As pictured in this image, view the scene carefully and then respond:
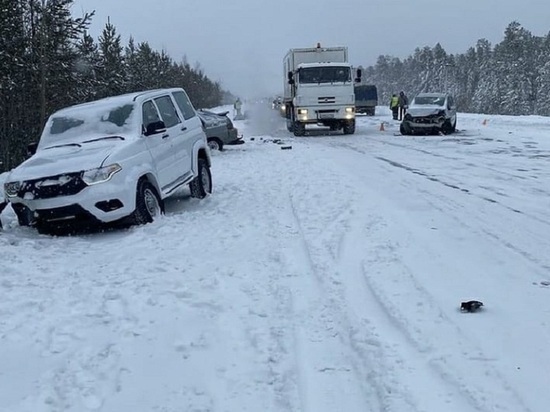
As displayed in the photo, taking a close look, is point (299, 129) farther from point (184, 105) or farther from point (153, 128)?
point (153, 128)

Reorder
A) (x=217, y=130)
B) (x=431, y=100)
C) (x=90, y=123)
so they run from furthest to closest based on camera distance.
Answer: (x=431, y=100) → (x=217, y=130) → (x=90, y=123)

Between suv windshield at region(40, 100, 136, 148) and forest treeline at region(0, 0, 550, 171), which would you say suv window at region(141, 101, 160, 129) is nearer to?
suv windshield at region(40, 100, 136, 148)

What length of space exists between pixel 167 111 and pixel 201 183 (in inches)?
57.2

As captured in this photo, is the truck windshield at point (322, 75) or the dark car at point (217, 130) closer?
the dark car at point (217, 130)

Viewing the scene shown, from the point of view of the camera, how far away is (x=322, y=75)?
24531 mm

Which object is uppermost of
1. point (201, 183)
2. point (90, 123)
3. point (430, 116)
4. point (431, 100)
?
point (90, 123)

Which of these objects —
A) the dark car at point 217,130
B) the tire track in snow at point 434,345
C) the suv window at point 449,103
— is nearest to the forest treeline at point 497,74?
the suv window at point 449,103

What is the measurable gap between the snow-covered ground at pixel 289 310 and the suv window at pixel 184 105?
7.06ft

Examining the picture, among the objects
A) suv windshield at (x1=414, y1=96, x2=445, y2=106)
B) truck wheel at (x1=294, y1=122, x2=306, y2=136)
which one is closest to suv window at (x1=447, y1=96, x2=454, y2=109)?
suv windshield at (x1=414, y1=96, x2=445, y2=106)

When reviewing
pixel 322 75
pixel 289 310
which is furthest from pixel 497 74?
pixel 289 310

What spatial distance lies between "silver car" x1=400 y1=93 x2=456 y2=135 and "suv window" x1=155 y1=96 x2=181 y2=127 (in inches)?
633

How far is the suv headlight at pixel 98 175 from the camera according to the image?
7.25m

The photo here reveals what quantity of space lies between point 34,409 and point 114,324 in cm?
122

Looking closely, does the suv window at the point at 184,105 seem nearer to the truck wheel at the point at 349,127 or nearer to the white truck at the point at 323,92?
the white truck at the point at 323,92
